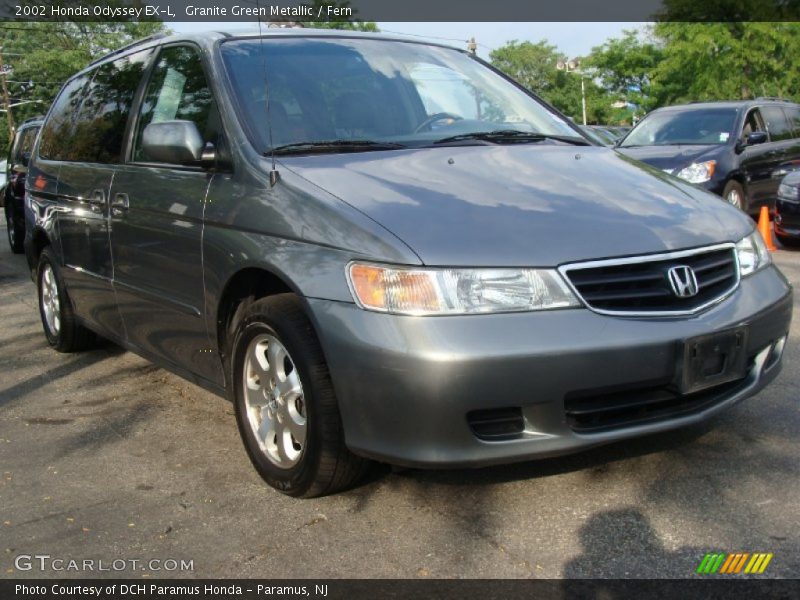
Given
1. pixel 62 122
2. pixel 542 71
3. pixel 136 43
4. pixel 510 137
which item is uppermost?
pixel 136 43

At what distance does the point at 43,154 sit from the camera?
594 cm

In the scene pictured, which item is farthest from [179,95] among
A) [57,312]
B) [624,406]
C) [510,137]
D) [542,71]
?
[542,71]

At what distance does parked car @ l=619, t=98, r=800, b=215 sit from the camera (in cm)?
1062

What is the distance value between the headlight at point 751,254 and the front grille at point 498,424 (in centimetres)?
111

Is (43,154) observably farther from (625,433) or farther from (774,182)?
(774,182)

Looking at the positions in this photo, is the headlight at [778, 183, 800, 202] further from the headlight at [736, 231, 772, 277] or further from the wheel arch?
the wheel arch

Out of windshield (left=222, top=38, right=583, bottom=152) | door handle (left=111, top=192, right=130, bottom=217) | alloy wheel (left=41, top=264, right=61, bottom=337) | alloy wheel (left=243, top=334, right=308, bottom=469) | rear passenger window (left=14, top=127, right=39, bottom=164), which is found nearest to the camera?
alloy wheel (left=243, top=334, right=308, bottom=469)

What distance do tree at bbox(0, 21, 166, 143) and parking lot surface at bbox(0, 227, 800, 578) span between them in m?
50.5

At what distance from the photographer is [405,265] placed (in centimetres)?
287

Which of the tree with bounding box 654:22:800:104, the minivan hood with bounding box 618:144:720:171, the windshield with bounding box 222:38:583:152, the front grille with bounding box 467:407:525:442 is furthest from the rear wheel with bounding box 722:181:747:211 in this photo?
the tree with bounding box 654:22:800:104

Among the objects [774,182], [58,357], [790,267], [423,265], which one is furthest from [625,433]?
[774,182]

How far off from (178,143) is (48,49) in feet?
197

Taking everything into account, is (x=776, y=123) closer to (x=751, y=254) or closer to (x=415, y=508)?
(x=751, y=254)

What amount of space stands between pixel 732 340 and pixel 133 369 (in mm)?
3665
